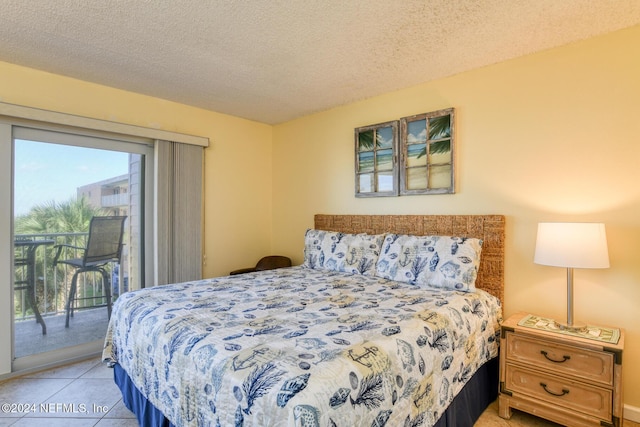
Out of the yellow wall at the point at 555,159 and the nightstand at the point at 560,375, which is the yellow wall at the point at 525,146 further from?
the nightstand at the point at 560,375

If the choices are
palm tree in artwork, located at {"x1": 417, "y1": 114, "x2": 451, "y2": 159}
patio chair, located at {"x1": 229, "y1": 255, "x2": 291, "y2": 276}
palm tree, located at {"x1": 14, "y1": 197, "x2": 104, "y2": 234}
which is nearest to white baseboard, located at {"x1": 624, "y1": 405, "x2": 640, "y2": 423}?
palm tree in artwork, located at {"x1": 417, "y1": 114, "x2": 451, "y2": 159}

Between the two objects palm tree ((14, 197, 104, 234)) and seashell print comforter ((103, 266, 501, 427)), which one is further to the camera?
palm tree ((14, 197, 104, 234))

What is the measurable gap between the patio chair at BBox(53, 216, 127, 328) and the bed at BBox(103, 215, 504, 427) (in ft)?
3.83

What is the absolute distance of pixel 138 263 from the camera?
331 centimetres

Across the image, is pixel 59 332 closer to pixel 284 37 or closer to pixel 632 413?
pixel 284 37

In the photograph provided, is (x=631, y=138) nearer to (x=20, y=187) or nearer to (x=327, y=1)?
(x=327, y=1)

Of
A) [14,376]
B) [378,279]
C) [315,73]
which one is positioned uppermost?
[315,73]

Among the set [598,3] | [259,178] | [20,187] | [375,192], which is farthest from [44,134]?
[598,3]

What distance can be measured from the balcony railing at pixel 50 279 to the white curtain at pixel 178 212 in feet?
1.94

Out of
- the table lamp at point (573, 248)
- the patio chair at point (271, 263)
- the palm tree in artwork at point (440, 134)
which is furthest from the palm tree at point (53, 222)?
the table lamp at point (573, 248)

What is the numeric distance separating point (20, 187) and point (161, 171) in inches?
42.0

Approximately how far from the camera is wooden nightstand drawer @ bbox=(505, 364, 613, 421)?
175 centimetres

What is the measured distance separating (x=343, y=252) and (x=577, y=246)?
169 centimetres

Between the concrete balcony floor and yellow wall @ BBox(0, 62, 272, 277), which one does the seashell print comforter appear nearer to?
the concrete balcony floor
